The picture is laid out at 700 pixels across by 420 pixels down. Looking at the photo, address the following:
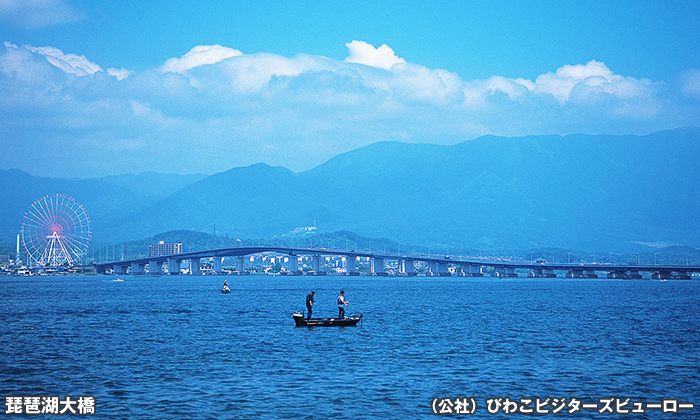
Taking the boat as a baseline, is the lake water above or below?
below

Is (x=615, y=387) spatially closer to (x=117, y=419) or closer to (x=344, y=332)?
(x=117, y=419)

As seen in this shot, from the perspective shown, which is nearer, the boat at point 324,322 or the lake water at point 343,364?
the lake water at point 343,364

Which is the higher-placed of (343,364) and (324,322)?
(324,322)

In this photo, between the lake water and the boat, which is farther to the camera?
the boat

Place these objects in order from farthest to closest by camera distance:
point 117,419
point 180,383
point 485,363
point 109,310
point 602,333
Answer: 1. point 109,310
2. point 602,333
3. point 485,363
4. point 180,383
5. point 117,419

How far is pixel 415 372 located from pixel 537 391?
627 centimetres

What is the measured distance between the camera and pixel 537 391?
28938mm

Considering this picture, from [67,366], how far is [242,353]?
857 centimetres

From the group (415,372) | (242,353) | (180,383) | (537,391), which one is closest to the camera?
(537,391)

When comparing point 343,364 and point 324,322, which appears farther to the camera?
point 324,322

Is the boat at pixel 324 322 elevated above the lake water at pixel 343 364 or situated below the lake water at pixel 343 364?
above

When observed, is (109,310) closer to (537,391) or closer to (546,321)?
(546,321)

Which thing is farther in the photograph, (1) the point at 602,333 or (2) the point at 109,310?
(2) the point at 109,310

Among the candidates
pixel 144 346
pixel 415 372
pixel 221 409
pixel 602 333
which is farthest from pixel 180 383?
pixel 602 333
